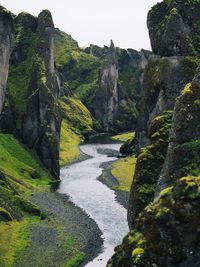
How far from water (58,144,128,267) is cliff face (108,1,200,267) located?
62.3 ft

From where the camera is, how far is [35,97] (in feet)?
502

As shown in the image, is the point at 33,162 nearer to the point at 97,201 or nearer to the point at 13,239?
the point at 97,201

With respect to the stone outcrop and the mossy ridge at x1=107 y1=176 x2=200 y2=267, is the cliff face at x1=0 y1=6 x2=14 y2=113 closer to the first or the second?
the stone outcrop

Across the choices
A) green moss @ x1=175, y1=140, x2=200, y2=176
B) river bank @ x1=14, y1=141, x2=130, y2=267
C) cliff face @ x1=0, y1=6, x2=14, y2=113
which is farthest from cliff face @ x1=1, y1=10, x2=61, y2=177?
green moss @ x1=175, y1=140, x2=200, y2=176

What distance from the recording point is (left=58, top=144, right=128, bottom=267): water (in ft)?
253

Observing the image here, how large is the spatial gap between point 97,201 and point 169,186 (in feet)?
206

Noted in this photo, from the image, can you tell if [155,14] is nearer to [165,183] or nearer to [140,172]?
[140,172]

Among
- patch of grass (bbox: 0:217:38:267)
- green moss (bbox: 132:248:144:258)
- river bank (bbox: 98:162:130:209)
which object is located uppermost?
green moss (bbox: 132:248:144:258)

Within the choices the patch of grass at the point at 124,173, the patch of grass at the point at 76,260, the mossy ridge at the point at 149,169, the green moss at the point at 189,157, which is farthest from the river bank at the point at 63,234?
the green moss at the point at 189,157

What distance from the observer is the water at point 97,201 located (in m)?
77.0

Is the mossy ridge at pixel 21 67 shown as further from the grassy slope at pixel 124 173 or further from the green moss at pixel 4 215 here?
the green moss at pixel 4 215

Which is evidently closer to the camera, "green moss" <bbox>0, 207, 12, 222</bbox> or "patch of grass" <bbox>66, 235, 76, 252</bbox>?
"patch of grass" <bbox>66, 235, 76, 252</bbox>

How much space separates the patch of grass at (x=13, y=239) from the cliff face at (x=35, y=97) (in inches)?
2388

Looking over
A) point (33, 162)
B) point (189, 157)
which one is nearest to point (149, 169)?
point (189, 157)
